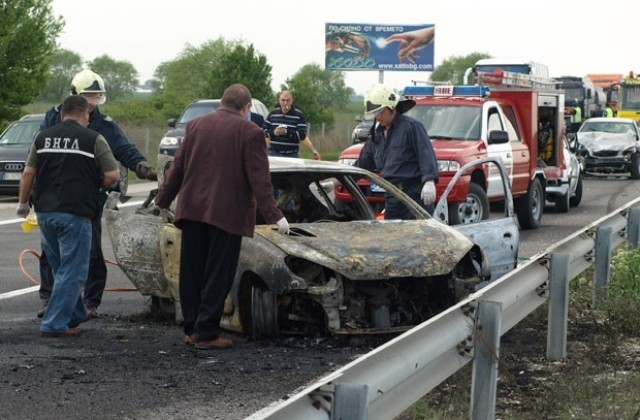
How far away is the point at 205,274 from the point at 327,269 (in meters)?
0.81

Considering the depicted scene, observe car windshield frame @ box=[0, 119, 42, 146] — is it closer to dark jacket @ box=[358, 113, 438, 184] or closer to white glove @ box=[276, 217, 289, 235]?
dark jacket @ box=[358, 113, 438, 184]

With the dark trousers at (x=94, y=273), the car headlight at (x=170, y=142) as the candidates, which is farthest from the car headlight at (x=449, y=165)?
the car headlight at (x=170, y=142)

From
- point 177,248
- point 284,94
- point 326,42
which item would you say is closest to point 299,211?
point 177,248

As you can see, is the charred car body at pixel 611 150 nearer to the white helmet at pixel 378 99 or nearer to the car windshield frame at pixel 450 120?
the car windshield frame at pixel 450 120

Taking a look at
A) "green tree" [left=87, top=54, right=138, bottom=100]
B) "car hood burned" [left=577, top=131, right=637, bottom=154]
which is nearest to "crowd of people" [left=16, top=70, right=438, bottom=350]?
"car hood burned" [left=577, top=131, right=637, bottom=154]

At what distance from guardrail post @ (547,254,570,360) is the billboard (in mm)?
65321

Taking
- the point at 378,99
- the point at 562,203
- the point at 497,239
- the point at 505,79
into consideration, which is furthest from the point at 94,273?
the point at 562,203

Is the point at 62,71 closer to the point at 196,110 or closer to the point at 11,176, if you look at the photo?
the point at 196,110

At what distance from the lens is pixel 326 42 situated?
7356 cm

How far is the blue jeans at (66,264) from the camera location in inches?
353

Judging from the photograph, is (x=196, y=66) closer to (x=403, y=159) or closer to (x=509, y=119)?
(x=509, y=119)

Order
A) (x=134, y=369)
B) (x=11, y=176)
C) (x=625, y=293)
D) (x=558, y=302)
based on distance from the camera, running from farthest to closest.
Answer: (x=11, y=176)
(x=625, y=293)
(x=134, y=369)
(x=558, y=302)

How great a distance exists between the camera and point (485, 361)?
553cm

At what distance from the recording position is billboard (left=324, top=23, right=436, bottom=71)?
241 feet
